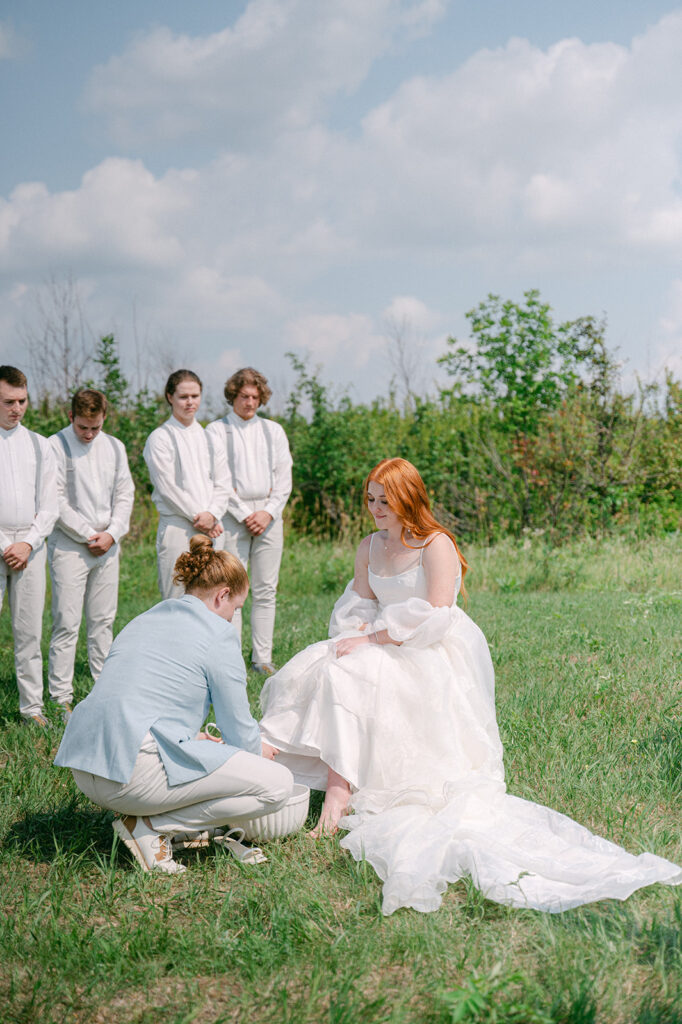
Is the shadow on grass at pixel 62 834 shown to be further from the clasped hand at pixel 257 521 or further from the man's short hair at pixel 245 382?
the man's short hair at pixel 245 382

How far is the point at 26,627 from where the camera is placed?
18.9 ft

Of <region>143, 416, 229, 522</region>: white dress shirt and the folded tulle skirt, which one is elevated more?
<region>143, 416, 229, 522</region>: white dress shirt

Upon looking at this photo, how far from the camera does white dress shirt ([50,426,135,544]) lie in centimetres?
625

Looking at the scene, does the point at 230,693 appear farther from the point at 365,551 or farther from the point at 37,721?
the point at 37,721

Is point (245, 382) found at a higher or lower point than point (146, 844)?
higher

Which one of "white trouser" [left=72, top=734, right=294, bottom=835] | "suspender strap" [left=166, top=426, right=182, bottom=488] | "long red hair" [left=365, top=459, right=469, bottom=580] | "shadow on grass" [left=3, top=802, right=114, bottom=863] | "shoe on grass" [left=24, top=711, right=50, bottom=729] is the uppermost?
"suspender strap" [left=166, top=426, right=182, bottom=488]

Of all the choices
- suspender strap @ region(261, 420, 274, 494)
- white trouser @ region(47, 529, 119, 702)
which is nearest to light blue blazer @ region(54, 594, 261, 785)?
white trouser @ region(47, 529, 119, 702)

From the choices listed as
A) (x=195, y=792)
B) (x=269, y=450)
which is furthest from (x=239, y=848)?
(x=269, y=450)

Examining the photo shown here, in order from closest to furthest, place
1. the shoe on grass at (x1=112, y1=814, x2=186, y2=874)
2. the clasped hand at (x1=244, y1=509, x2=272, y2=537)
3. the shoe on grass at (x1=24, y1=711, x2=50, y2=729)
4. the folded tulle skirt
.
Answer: the folded tulle skirt
the shoe on grass at (x1=112, y1=814, x2=186, y2=874)
the shoe on grass at (x1=24, y1=711, x2=50, y2=729)
the clasped hand at (x1=244, y1=509, x2=272, y2=537)

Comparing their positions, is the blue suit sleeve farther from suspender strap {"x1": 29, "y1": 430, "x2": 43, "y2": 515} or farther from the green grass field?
suspender strap {"x1": 29, "y1": 430, "x2": 43, "y2": 515}

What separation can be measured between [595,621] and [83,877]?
5373mm

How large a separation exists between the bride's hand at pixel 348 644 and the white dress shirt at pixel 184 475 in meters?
2.55

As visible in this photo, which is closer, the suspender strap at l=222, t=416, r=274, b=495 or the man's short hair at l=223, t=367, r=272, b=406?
the man's short hair at l=223, t=367, r=272, b=406

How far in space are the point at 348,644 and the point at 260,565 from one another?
303cm
